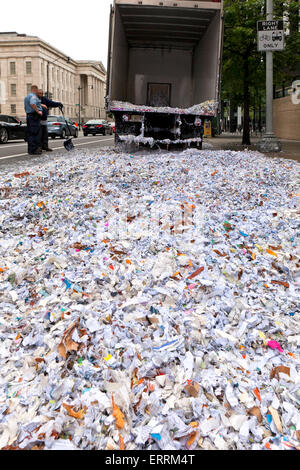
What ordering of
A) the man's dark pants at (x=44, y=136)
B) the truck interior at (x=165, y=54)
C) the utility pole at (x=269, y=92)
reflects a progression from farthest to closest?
the utility pole at (x=269, y=92), the man's dark pants at (x=44, y=136), the truck interior at (x=165, y=54)

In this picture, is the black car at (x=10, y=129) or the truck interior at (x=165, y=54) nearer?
the truck interior at (x=165, y=54)

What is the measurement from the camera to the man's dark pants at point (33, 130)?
12031 millimetres

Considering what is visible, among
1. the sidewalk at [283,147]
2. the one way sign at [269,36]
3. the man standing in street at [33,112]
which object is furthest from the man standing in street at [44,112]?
the one way sign at [269,36]

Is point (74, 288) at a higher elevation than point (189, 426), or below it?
higher

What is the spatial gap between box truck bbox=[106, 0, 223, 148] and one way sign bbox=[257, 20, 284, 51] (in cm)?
262

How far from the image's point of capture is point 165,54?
40.3 feet

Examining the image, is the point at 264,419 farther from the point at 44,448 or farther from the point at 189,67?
the point at 189,67

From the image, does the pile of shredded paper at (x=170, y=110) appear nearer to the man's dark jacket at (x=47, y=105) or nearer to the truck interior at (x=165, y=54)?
the truck interior at (x=165, y=54)

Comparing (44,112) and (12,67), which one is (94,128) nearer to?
(44,112)

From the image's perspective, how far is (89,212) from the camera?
4.93 metres

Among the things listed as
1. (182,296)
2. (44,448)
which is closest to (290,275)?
(182,296)

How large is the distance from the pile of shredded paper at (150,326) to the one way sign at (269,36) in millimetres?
10278

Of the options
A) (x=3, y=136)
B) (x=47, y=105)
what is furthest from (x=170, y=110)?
(x=3, y=136)

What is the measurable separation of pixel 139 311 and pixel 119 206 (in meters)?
2.52
